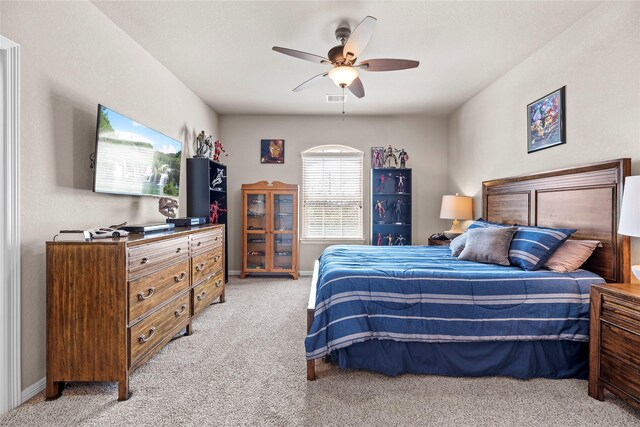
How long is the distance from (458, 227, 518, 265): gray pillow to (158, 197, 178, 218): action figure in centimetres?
287

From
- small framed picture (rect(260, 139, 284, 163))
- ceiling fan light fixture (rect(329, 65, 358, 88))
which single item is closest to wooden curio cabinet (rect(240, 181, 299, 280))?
small framed picture (rect(260, 139, 284, 163))

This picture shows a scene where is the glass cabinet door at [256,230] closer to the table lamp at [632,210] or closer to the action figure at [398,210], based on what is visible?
the action figure at [398,210]

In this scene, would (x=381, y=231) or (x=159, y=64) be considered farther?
(x=381, y=231)

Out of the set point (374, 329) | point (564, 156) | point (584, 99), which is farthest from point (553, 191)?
point (374, 329)

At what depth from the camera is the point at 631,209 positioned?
1748 mm

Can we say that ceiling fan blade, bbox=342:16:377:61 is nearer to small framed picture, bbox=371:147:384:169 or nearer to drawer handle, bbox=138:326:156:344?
drawer handle, bbox=138:326:156:344

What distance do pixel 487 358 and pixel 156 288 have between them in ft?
7.73

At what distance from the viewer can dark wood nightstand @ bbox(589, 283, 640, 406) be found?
5.56 ft

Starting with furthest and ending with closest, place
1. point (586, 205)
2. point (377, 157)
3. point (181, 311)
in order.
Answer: point (377, 157) < point (181, 311) < point (586, 205)

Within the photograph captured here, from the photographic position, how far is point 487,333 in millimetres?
2109

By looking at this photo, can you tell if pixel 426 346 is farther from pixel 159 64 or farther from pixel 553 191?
pixel 159 64

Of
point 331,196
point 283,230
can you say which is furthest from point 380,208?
point 283,230

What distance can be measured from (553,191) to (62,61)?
3.98 meters

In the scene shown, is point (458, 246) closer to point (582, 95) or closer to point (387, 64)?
point (582, 95)
